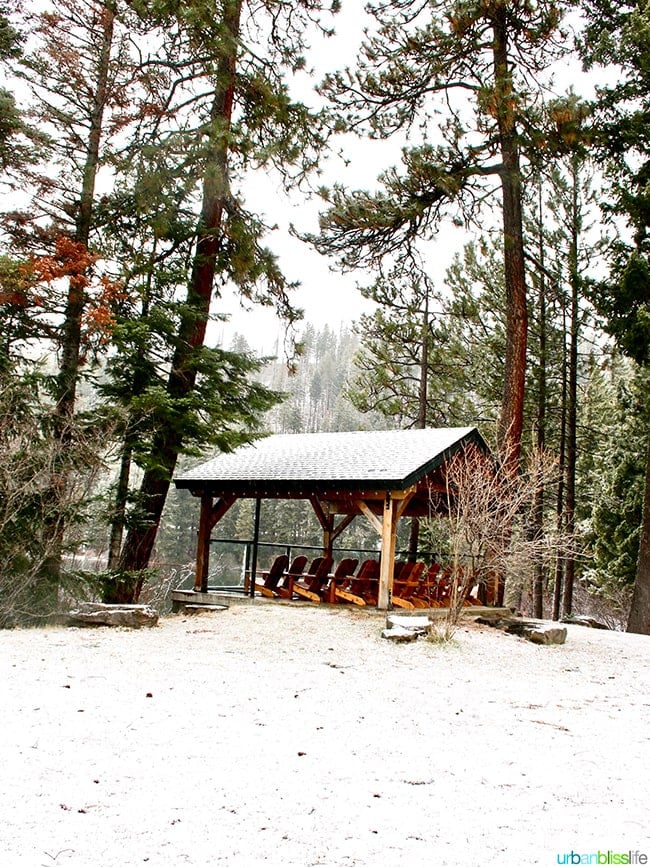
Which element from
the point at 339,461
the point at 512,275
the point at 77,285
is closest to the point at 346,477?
the point at 339,461

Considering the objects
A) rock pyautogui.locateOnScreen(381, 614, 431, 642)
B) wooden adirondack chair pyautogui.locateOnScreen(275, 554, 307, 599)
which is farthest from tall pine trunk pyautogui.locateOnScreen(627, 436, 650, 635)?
wooden adirondack chair pyautogui.locateOnScreen(275, 554, 307, 599)

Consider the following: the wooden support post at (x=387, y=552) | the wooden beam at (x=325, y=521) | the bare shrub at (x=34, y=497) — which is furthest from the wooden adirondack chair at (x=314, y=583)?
the bare shrub at (x=34, y=497)

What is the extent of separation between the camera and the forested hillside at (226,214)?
9227 millimetres

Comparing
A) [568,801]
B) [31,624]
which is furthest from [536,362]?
[568,801]

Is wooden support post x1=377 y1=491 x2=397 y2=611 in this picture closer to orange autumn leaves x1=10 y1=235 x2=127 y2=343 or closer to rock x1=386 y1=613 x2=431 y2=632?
rock x1=386 y1=613 x2=431 y2=632

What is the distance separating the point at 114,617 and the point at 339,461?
509 cm

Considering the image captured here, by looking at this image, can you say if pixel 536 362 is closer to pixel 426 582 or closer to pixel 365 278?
pixel 365 278

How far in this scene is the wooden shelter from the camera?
1073 cm

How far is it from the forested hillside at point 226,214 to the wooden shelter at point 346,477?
46.1 inches

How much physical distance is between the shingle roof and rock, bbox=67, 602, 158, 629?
307cm

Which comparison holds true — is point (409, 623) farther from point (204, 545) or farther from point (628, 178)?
point (628, 178)

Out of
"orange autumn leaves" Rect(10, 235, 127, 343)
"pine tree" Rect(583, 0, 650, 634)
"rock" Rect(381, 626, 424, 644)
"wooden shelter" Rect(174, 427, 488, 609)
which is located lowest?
"rock" Rect(381, 626, 424, 644)

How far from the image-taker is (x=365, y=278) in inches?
661

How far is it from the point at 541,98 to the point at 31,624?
12009mm
